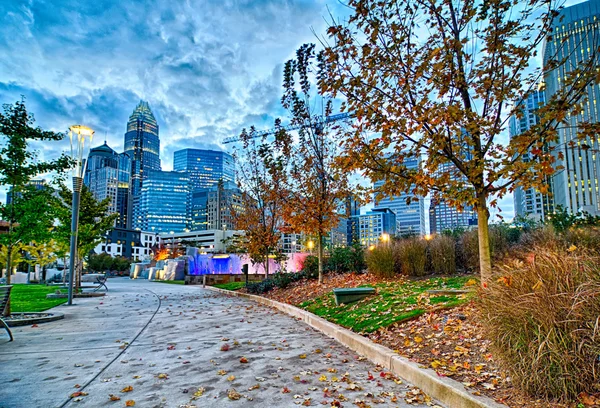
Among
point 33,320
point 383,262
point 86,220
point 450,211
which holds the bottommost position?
point 33,320

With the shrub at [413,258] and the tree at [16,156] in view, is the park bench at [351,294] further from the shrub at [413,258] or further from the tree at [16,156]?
the tree at [16,156]

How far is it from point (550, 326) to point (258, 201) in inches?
662

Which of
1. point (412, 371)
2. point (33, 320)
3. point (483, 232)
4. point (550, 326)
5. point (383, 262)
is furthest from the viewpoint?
point (383, 262)

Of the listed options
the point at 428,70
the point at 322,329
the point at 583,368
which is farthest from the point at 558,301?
the point at 322,329

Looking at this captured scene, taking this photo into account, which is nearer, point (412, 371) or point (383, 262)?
point (412, 371)

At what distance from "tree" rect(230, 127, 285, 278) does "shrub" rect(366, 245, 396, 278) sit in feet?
18.2

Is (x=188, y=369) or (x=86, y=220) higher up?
(x=86, y=220)

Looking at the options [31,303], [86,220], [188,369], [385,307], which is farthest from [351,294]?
[86,220]

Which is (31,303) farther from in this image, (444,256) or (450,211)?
(450,211)

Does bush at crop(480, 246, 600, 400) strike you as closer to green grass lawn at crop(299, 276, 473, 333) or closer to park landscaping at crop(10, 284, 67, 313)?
green grass lawn at crop(299, 276, 473, 333)

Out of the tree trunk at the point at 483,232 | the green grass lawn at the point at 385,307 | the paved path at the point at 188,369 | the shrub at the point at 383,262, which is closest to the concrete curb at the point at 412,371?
the paved path at the point at 188,369

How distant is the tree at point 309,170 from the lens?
13688 millimetres

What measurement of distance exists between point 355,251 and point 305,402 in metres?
11.8

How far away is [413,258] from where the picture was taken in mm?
12469
